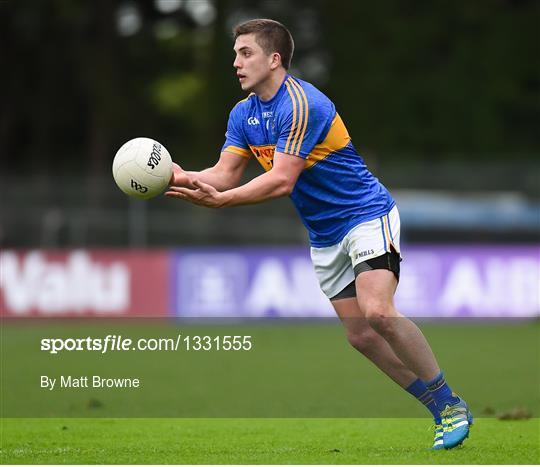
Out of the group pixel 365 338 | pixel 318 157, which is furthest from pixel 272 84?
pixel 365 338

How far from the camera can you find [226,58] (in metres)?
31.3

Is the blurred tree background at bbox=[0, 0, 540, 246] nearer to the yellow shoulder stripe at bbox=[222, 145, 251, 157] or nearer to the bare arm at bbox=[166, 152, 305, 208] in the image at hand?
the yellow shoulder stripe at bbox=[222, 145, 251, 157]

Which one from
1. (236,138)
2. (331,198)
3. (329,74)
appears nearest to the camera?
(331,198)

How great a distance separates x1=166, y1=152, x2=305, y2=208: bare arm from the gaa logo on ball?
0.49ft

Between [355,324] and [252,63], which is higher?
[252,63]

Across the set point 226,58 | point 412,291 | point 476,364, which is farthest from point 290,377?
point 226,58

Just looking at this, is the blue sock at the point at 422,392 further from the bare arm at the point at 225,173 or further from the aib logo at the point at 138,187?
the aib logo at the point at 138,187

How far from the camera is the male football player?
22.6ft

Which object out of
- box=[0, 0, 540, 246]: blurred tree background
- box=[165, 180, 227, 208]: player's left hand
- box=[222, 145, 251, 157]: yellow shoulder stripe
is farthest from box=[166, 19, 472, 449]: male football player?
box=[0, 0, 540, 246]: blurred tree background

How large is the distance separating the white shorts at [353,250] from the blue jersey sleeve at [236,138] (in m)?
0.82

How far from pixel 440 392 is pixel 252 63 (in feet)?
7.58

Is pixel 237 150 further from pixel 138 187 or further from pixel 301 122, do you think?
pixel 138 187

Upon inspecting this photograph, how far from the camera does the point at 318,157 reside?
7102 mm

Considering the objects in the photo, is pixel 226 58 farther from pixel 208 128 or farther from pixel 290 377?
→ pixel 290 377
